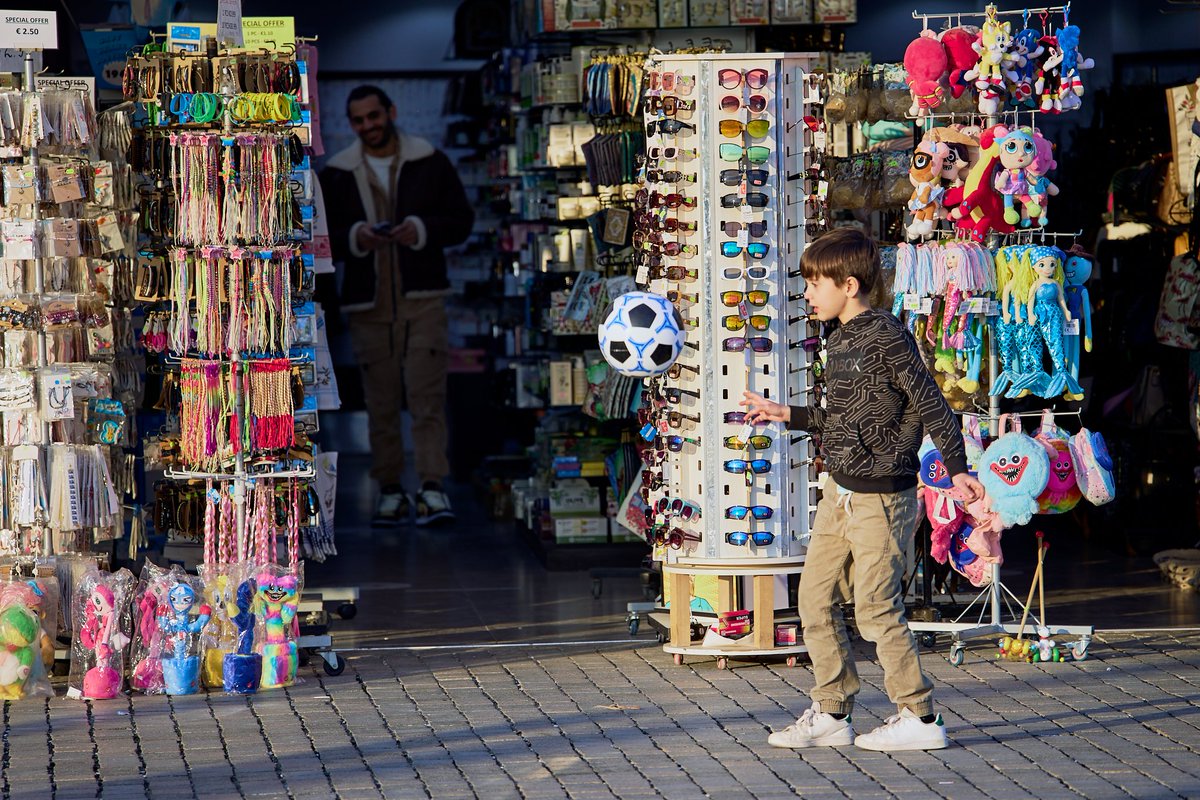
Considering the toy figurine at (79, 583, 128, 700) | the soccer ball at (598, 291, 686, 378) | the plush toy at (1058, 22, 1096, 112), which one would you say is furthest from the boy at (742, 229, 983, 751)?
the toy figurine at (79, 583, 128, 700)

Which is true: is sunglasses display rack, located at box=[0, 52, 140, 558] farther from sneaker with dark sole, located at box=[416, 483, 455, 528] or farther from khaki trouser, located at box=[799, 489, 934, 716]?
sneaker with dark sole, located at box=[416, 483, 455, 528]

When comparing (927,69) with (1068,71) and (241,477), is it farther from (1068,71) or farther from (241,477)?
(241,477)

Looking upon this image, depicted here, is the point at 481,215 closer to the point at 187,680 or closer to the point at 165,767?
the point at 187,680

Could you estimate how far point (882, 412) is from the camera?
19.5 ft

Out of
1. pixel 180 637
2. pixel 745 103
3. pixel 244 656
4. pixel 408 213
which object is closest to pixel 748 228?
pixel 745 103

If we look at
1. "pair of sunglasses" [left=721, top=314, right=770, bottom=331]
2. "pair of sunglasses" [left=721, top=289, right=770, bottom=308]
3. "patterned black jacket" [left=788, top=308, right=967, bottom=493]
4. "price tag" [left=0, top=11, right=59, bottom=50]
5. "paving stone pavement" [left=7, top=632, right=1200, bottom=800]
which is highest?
"price tag" [left=0, top=11, right=59, bottom=50]

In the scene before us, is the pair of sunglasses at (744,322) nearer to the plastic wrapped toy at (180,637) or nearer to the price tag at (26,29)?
the plastic wrapped toy at (180,637)

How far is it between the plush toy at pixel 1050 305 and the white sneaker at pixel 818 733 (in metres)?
2.19

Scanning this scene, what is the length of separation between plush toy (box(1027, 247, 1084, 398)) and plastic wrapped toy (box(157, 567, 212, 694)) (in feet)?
11.4

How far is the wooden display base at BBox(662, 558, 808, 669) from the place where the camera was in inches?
293

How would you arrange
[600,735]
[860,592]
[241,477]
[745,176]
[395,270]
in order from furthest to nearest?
[395,270] < [241,477] < [745,176] < [600,735] < [860,592]

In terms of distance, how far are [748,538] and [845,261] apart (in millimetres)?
1807

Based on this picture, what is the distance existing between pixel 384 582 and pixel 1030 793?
16.4ft

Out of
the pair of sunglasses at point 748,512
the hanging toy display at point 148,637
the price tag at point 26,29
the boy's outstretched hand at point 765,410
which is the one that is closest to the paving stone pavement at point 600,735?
the hanging toy display at point 148,637
